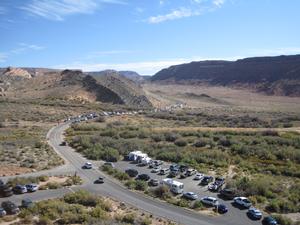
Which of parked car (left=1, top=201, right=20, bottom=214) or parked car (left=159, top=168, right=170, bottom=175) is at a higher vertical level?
parked car (left=1, top=201, right=20, bottom=214)

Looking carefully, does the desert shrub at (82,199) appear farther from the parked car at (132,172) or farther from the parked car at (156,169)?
the parked car at (156,169)

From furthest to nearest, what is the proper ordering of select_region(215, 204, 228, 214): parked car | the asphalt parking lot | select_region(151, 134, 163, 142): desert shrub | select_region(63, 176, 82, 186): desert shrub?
select_region(151, 134, 163, 142): desert shrub
select_region(63, 176, 82, 186): desert shrub
select_region(215, 204, 228, 214): parked car
the asphalt parking lot

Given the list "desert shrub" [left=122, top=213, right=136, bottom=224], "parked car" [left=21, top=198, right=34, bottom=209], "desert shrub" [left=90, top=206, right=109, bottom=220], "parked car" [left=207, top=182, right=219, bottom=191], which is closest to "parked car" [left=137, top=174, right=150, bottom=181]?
"parked car" [left=207, top=182, right=219, bottom=191]

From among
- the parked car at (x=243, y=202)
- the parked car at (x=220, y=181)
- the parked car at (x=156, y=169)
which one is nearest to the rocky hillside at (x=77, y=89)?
the parked car at (x=156, y=169)

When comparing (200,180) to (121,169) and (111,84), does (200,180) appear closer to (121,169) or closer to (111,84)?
(121,169)

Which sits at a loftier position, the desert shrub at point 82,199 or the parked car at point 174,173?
the desert shrub at point 82,199

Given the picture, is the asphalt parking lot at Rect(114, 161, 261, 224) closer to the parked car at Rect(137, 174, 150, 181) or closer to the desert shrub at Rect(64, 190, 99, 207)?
the parked car at Rect(137, 174, 150, 181)

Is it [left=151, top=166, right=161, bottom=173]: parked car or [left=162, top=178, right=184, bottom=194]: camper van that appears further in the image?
[left=151, top=166, right=161, bottom=173]: parked car
